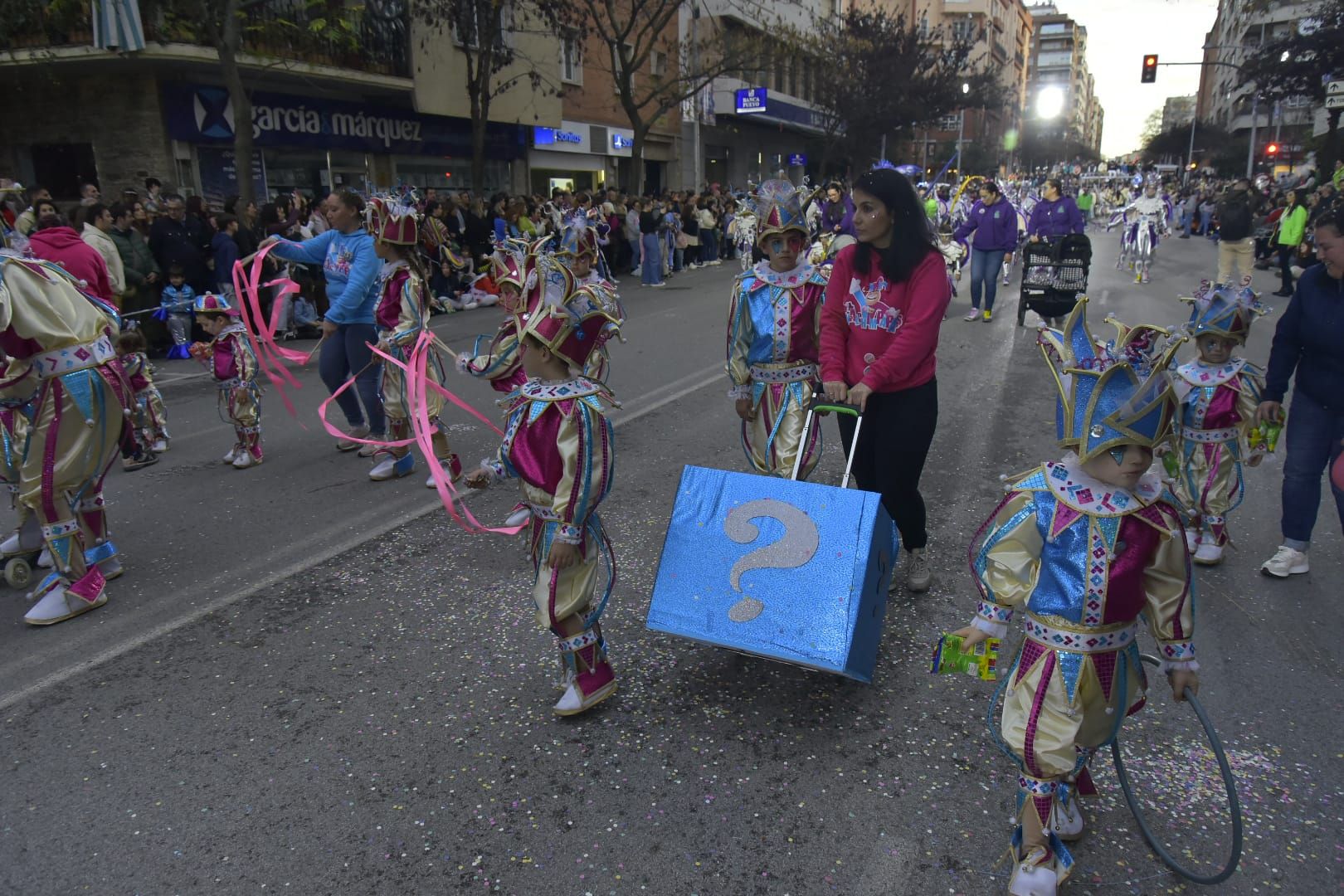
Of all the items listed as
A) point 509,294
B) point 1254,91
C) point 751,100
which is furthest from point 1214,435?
point 1254,91

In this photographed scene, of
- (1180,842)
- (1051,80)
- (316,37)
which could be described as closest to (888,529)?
(1180,842)

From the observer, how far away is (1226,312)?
4.78 m

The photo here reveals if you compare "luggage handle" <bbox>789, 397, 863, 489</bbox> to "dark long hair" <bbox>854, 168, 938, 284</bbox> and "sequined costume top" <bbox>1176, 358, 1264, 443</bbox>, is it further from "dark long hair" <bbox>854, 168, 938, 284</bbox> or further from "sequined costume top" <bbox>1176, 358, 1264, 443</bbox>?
"sequined costume top" <bbox>1176, 358, 1264, 443</bbox>

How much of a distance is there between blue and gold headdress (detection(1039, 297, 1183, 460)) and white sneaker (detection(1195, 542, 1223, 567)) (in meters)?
2.85

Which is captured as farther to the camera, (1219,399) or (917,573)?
(1219,399)

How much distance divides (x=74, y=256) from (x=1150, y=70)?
38338 millimetres

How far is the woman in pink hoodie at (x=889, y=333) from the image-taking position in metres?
3.97

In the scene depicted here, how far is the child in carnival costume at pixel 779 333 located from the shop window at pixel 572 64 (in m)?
25.8

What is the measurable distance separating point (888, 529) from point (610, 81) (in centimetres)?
3010

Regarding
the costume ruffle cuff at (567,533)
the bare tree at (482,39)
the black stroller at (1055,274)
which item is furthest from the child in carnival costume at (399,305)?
the bare tree at (482,39)

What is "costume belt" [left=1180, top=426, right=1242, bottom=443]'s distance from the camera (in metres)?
4.93

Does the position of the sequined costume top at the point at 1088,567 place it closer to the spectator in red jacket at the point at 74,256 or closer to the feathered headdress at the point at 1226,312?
the feathered headdress at the point at 1226,312

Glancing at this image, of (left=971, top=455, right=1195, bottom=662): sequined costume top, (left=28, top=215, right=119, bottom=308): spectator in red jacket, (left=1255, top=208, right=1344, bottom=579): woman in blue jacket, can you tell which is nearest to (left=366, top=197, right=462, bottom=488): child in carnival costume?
(left=28, top=215, right=119, bottom=308): spectator in red jacket

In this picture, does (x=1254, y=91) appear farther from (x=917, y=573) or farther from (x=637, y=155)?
(x=917, y=573)
